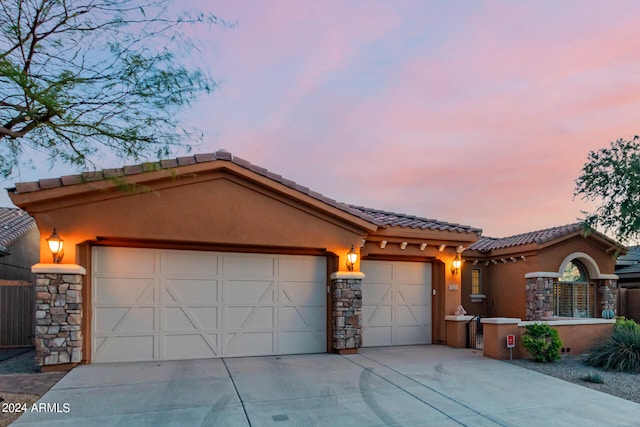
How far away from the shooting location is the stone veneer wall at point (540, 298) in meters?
13.7

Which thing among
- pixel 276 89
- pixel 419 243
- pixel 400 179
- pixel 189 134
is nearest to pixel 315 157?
pixel 400 179

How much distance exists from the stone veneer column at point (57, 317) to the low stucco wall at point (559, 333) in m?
8.75

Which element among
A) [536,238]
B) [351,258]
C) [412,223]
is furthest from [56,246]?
[536,238]

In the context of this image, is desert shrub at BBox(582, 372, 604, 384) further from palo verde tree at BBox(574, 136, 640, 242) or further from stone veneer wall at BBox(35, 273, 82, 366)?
stone veneer wall at BBox(35, 273, 82, 366)

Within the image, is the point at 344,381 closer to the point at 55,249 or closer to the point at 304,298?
the point at 304,298

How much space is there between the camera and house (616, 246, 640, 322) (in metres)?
16.4

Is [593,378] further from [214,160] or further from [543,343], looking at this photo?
[214,160]

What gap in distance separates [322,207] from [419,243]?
312 centimetres

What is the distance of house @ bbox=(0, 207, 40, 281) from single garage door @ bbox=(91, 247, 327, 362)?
541cm

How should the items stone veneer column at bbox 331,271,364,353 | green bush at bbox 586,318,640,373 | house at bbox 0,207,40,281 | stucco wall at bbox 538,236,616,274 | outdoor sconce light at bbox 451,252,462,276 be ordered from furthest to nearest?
stucco wall at bbox 538,236,616,274 → house at bbox 0,207,40,281 → outdoor sconce light at bbox 451,252,462,276 → stone veneer column at bbox 331,271,364,353 → green bush at bbox 586,318,640,373

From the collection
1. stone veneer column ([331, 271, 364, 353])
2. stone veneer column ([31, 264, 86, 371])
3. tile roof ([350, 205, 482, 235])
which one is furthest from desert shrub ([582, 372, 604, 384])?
stone veneer column ([31, 264, 86, 371])

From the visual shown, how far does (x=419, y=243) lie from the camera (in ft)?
35.8

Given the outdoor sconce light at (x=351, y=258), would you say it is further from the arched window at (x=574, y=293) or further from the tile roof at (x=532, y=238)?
the arched window at (x=574, y=293)

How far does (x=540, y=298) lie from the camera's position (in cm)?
1373
